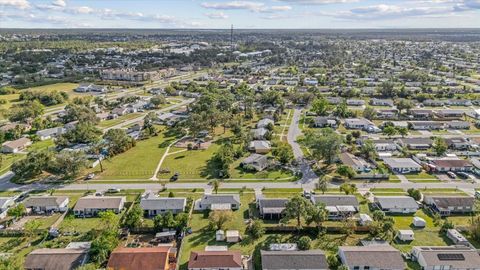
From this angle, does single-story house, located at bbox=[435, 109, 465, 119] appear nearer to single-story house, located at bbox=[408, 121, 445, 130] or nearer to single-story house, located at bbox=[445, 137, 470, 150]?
single-story house, located at bbox=[408, 121, 445, 130]

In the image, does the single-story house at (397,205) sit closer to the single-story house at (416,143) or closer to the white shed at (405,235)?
the white shed at (405,235)

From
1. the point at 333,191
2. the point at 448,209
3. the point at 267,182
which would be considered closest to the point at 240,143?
the point at 267,182

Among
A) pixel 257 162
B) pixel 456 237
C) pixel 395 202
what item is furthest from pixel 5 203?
pixel 456 237

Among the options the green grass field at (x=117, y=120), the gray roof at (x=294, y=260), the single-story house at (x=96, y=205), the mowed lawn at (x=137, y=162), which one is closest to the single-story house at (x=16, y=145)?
the green grass field at (x=117, y=120)

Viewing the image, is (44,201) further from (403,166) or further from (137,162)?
(403,166)

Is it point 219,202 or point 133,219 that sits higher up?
point 133,219

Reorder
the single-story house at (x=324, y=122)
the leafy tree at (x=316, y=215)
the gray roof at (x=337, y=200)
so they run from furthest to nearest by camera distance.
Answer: the single-story house at (x=324, y=122), the gray roof at (x=337, y=200), the leafy tree at (x=316, y=215)
